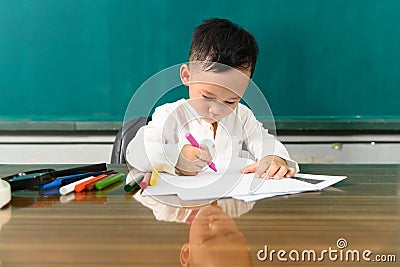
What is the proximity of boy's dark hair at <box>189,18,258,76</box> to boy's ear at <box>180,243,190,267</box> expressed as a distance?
0.74m

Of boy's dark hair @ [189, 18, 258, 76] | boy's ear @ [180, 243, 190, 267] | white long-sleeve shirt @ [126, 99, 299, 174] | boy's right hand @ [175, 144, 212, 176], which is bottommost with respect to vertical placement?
boy's ear @ [180, 243, 190, 267]

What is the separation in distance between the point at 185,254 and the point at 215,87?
61 centimetres

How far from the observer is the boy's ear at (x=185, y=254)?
0.67 m

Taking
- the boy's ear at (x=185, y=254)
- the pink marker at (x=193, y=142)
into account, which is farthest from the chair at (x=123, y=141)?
the boy's ear at (x=185, y=254)

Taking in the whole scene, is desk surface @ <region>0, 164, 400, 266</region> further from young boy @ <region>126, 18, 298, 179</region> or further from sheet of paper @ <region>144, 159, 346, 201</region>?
young boy @ <region>126, 18, 298, 179</region>

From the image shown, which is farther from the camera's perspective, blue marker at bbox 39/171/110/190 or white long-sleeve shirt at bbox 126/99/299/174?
white long-sleeve shirt at bbox 126/99/299/174

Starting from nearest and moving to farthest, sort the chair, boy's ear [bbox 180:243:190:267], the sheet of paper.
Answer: boy's ear [bbox 180:243:190:267], the sheet of paper, the chair

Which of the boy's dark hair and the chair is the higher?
the boy's dark hair

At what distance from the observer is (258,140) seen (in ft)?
4.89

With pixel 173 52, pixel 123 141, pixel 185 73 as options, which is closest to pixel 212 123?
pixel 185 73

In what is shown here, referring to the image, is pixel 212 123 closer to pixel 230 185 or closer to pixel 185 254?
pixel 230 185

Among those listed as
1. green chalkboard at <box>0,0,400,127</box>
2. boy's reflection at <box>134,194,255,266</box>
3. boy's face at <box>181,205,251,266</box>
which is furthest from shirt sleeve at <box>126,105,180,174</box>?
green chalkboard at <box>0,0,400,127</box>

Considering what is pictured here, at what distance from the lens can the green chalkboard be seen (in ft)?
7.52

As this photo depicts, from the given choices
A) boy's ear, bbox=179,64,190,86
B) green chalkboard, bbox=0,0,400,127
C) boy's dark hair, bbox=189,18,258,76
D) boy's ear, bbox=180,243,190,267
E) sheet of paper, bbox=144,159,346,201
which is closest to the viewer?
boy's ear, bbox=180,243,190,267
